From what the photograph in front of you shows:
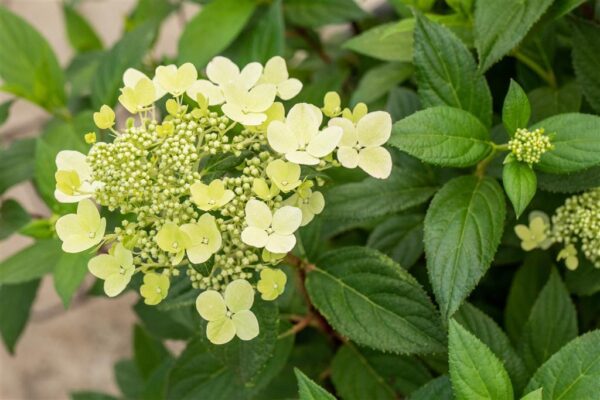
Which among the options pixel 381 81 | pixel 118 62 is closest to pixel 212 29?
pixel 118 62

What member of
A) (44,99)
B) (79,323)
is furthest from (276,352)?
(79,323)

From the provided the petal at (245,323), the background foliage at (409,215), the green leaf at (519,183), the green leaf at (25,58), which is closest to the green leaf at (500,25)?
the background foliage at (409,215)

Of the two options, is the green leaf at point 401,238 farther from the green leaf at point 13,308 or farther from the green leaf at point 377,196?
the green leaf at point 13,308

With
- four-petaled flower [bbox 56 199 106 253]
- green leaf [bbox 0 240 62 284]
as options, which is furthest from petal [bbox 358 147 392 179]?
green leaf [bbox 0 240 62 284]

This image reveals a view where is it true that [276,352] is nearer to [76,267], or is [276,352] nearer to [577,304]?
[76,267]

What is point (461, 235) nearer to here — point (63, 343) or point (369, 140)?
point (369, 140)
